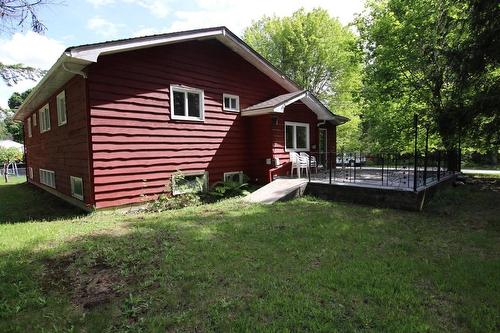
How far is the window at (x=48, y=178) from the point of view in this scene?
41.8 ft

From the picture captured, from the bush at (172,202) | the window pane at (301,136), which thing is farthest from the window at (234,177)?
the window pane at (301,136)

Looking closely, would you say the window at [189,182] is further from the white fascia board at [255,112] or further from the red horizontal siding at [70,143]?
the white fascia board at [255,112]

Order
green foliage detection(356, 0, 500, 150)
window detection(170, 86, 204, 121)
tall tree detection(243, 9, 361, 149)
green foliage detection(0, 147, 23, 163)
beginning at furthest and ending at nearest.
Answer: green foliage detection(0, 147, 23, 163) → tall tree detection(243, 9, 361, 149) → window detection(170, 86, 204, 121) → green foliage detection(356, 0, 500, 150)

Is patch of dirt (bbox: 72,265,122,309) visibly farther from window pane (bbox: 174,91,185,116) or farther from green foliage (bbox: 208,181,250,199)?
window pane (bbox: 174,91,185,116)

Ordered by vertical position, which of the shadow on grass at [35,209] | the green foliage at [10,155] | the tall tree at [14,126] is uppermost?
the tall tree at [14,126]

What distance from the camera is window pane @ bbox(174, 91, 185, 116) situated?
984 centimetres

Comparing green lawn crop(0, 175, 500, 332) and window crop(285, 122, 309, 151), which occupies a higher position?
window crop(285, 122, 309, 151)

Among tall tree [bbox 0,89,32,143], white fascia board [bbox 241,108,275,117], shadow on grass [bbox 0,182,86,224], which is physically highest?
tall tree [bbox 0,89,32,143]

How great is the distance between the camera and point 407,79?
46.2 ft

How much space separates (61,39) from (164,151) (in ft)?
14.0

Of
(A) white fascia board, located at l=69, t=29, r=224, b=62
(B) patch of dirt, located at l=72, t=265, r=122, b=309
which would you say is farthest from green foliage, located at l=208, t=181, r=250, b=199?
(B) patch of dirt, located at l=72, t=265, r=122, b=309

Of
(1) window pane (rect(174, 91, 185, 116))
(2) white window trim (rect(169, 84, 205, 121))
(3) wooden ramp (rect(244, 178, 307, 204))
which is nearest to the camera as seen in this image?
(3) wooden ramp (rect(244, 178, 307, 204))

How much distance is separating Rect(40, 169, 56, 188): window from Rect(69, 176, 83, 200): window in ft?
10.8

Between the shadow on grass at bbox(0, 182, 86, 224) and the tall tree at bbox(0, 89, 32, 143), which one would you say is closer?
the shadow on grass at bbox(0, 182, 86, 224)
